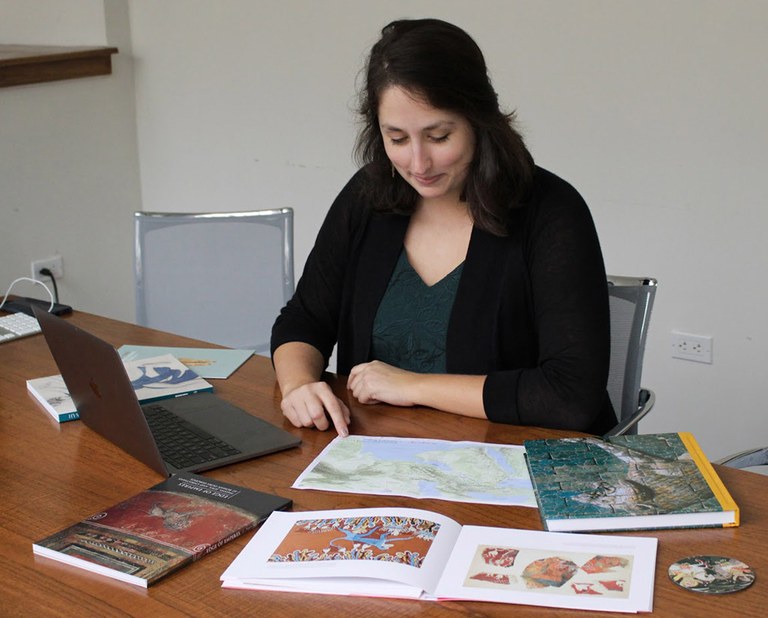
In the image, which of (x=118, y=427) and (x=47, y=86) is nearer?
(x=118, y=427)

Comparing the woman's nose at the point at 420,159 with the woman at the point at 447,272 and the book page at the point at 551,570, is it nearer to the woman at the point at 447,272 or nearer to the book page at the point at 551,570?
the woman at the point at 447,272

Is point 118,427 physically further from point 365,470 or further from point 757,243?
point 757,243

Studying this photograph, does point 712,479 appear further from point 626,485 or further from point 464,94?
point 464,94

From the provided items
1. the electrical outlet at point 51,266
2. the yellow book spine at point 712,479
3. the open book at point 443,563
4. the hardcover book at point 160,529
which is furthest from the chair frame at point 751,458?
the electrical outlet at point 51,266

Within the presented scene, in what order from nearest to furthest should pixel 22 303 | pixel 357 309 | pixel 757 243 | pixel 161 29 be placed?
pixel 357 309
pixel 22 303
pixel 757 243
pixel 161 29

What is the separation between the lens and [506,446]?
4.88 feet

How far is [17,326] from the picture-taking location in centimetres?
215

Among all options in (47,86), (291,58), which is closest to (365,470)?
(291,58)

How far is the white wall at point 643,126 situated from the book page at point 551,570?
1.79 m

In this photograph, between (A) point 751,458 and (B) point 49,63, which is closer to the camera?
(A) point 751,458

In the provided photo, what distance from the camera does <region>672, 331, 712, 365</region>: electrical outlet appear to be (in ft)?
9.43

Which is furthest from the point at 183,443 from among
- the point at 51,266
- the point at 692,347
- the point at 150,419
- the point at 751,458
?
the point at 51,266

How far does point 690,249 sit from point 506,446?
156 cm

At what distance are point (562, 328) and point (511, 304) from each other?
148 mm
